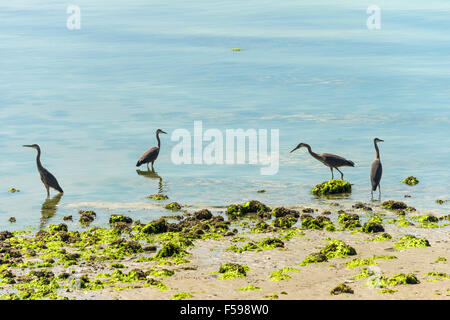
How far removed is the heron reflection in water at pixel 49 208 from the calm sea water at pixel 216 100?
10cm

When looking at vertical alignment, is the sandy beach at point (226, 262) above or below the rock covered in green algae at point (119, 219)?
below

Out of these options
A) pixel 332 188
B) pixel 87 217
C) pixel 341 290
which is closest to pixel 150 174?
pixel 87 217

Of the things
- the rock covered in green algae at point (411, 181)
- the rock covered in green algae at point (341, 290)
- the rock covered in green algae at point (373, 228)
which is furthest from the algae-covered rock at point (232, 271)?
the rock covered in green algae at point (411, 181)

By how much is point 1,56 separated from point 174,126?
93.4 feet

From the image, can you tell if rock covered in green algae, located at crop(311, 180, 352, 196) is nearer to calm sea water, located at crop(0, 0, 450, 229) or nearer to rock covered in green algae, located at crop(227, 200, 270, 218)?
calm sea water, located at crop(0, 0, 450, 229)

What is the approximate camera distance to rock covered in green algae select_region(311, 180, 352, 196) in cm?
2383

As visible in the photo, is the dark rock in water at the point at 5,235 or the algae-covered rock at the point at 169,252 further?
the dark rock in water at the point at 5,235

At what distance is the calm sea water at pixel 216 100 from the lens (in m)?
25.7

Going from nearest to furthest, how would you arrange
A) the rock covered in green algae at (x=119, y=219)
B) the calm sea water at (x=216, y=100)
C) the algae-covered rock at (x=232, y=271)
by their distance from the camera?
the algae-covered rock at (x=232, y=271) → the rock covered in green algae at (x=119, y=219) → the calm sea water at (x=216, y=100)

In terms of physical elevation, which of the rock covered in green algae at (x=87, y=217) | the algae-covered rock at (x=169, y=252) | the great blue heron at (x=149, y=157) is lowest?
the algae-covered rock at (x=169, y=252)

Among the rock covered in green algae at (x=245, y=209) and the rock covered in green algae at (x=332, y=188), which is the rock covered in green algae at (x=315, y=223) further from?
the rock covered in green algae at (x=332, y=188)

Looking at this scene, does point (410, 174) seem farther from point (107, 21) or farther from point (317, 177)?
point (107, 21)

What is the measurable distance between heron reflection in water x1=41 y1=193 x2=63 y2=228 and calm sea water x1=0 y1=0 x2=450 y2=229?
0.10 m

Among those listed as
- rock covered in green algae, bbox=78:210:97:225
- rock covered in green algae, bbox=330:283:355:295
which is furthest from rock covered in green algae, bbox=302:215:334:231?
rock covered in green algae, bbox=78:210:97:225
